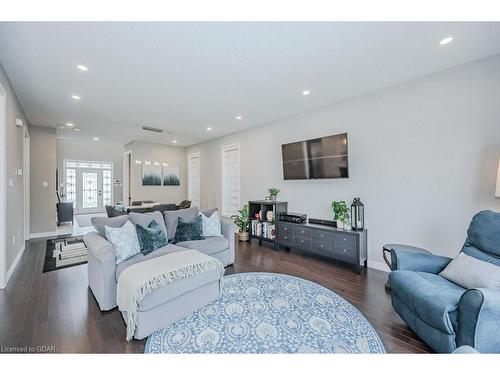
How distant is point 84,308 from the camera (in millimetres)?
2215

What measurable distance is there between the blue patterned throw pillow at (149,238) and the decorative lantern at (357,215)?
2.83m

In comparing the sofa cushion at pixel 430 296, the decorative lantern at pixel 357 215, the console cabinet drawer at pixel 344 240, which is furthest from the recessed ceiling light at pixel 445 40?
the console cabinet drawer at pixel 344 240

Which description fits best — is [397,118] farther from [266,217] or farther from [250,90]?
[266,217]

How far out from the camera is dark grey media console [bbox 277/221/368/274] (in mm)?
3162

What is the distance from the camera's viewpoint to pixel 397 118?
121 inches

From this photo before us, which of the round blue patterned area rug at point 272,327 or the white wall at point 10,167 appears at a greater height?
the white wall at point 10,167

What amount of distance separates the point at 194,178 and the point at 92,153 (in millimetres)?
5061

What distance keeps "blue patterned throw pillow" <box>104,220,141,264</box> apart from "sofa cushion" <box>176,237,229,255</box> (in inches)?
25.7

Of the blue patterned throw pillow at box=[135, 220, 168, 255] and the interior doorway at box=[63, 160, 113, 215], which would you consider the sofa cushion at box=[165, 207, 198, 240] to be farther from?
the interior doorway at box=[63, 160, 113, 215]

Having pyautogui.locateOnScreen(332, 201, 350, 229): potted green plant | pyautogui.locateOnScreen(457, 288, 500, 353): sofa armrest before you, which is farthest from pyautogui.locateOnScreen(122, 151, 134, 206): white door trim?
pyautogui.locateOnScreen(457, 288, 500, 353): sofa armrest

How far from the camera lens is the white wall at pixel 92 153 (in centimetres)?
834

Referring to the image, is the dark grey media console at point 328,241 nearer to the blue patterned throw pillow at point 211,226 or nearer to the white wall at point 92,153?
the blue patterned throw pillow at point 211,226
